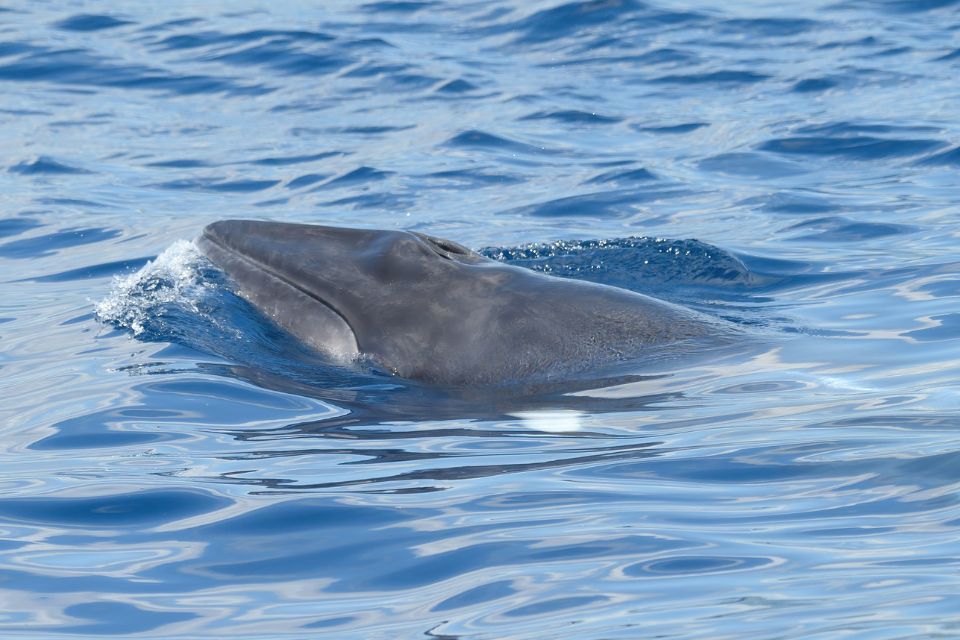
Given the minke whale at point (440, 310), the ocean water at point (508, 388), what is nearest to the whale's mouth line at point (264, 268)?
the minke whale at point (440, 310)

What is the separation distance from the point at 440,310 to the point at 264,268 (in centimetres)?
162

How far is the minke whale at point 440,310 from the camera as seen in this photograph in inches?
406

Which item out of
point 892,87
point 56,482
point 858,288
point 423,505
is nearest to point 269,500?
point 423,505

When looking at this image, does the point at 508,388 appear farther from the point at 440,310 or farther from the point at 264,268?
the point at 264,268

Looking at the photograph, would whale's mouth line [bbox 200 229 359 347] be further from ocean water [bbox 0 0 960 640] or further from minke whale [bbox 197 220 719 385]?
ocean water [bbox 0 0 960 640]

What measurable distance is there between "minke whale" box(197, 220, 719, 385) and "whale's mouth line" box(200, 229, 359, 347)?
11 millimetres

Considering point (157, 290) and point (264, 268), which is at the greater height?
point (264, 268)

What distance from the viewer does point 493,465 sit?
8.42m

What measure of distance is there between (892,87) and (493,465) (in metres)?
19.4

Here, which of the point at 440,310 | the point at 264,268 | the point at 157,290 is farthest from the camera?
the point at 157,290

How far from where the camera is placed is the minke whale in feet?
33.8

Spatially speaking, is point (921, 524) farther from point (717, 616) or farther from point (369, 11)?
point (369, 11)

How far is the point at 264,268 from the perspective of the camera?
11359mm

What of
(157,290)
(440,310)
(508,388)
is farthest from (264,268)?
(508,388)
